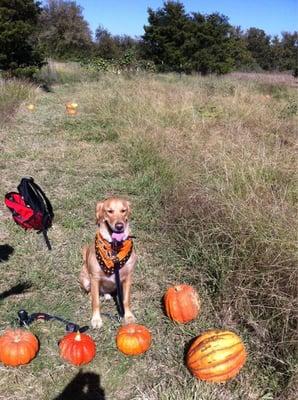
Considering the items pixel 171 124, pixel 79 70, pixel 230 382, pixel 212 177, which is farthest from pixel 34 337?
pixel 79 70

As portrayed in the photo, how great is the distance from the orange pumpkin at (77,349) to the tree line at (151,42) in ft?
54.8

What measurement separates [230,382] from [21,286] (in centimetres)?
199

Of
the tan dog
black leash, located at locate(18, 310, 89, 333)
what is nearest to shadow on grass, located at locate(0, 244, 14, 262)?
black leash, located at locate(18, 310, 89, 333)

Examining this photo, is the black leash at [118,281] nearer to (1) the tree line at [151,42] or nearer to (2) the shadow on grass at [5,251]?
(2) the shadow on grass at [5,251]

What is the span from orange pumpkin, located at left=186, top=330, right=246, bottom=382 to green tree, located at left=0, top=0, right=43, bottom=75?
17.1 meters

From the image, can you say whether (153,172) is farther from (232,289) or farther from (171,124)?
(232,289)

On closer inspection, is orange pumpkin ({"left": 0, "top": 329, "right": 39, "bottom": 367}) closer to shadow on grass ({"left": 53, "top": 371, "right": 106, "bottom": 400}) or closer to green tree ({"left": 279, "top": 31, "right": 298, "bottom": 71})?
shadow on grass ({"left": 53, "top": 371, "right": 106, "bottom": 400})

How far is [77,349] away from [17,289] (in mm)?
1106

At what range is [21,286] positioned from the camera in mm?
3852

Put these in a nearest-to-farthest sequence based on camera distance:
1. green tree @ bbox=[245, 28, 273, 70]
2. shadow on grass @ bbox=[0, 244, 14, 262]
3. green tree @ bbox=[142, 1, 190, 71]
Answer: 1. shadow on grass @ bbox=[0, 244, 14, 262]
2. green tree @ bbox=[142, 1, 190, 71]
3. green tree @ bbox=[245, 28, 273, 70]

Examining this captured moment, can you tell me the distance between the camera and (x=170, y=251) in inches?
175

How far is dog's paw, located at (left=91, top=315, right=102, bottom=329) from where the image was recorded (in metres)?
3.36

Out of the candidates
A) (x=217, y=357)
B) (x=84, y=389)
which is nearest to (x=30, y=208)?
(x=84, y=389)

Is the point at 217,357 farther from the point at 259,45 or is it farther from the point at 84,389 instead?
the point at 259,45
